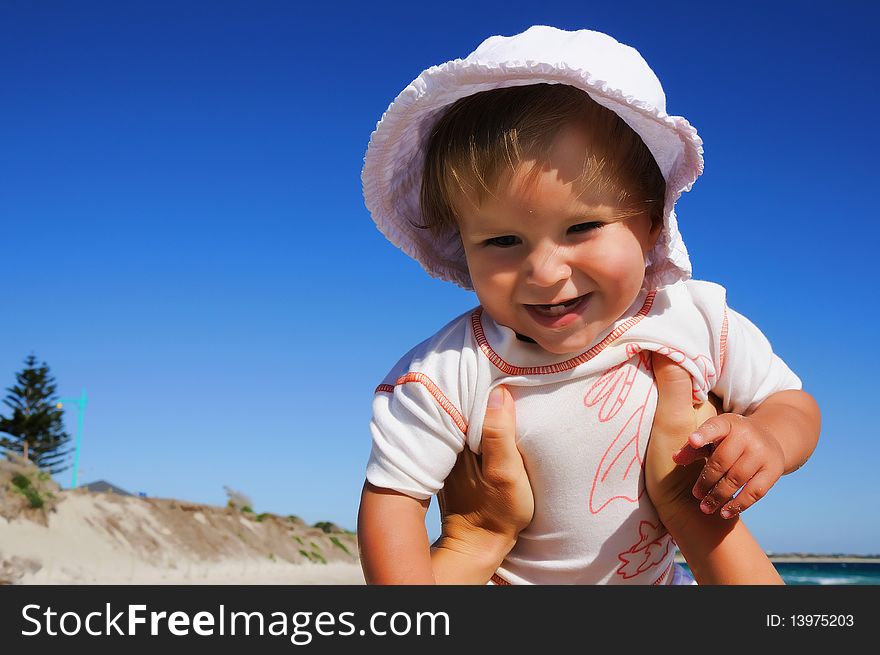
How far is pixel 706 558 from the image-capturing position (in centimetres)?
198

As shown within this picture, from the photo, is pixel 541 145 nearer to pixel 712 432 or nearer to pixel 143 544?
pixel 712 432

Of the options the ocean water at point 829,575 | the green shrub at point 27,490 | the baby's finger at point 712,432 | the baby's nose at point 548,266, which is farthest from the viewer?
the ocean water at point 829,575

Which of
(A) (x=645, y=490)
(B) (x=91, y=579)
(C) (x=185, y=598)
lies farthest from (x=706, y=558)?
(B) (x=91, y=579)

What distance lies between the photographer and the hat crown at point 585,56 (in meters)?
1.92

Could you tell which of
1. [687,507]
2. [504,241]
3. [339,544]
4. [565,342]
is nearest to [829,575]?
[339,544]

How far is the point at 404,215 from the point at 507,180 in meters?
0.55

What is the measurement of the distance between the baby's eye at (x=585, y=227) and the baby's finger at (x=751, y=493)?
683 mm

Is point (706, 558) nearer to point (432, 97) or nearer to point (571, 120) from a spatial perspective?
point (571, 120)

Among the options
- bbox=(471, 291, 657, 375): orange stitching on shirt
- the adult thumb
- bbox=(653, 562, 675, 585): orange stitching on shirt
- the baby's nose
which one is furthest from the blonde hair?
bbox=(653, 562, 675, 585): orange stitching on shirt

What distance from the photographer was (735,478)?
70.6 inches

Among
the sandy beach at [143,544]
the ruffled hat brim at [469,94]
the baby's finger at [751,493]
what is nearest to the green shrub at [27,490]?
the sandy beach at [143,544]

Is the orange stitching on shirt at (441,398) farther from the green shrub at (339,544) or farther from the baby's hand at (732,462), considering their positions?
the green shrub at (339,544)

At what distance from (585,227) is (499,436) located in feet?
1.86

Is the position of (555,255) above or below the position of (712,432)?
above
